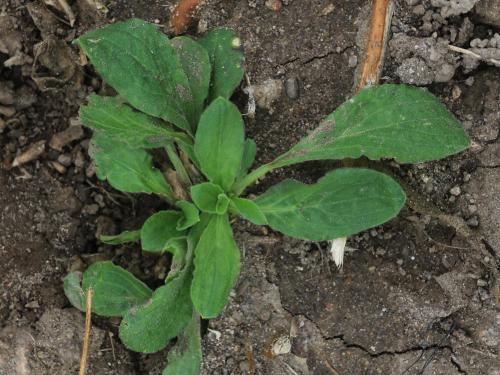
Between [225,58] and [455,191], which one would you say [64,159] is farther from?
[455,191]

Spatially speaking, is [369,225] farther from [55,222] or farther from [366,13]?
[55,222]

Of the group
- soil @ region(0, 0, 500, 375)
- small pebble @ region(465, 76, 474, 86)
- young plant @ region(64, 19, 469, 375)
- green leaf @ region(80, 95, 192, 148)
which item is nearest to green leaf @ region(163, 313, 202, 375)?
young plant @ region(64, 19, 469, 375)

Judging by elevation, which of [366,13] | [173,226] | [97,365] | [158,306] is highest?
[366,13]

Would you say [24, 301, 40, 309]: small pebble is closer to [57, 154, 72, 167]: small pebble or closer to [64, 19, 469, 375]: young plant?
[64, 19, 469, 375]: young plant

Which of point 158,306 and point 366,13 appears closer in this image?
point 158,306

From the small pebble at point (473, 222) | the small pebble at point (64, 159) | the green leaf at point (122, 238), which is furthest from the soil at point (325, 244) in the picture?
the green leaf at point (122, 238)

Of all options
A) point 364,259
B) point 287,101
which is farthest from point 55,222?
point 364,259
